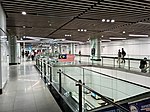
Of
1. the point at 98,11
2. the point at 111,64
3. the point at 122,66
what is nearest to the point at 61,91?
the point at 98,11

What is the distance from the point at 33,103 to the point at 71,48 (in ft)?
109

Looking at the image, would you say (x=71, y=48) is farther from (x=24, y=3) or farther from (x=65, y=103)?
(x=65, y=103)

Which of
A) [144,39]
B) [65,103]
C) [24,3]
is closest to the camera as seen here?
[65,103]

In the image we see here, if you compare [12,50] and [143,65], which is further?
[12,50]

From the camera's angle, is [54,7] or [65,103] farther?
[54,7]

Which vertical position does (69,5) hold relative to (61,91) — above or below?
above

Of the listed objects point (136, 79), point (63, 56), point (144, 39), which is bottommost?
point (136, 79)

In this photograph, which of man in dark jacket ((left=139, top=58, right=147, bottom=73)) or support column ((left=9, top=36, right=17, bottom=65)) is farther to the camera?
support column ((left=9, top=36, right=17, bottom=65))

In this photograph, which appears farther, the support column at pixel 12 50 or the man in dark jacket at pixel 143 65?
the support column at pixel 12 50

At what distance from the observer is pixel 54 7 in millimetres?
7273

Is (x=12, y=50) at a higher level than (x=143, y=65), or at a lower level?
higher

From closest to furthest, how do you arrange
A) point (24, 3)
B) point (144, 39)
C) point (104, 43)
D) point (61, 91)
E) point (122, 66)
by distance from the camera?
point (61, 91)
point (24, 3)
point (122, 66)
point (144, 39)
point (104, 43)

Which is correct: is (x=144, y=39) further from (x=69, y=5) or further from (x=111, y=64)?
(x=69, y=5)

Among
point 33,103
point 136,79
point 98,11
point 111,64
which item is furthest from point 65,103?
point 111,64
